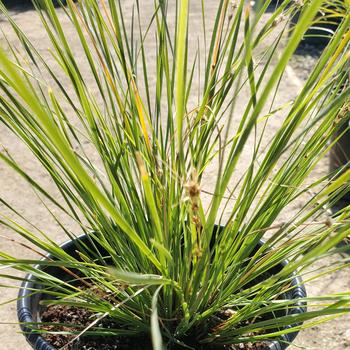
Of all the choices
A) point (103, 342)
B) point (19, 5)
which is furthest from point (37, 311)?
point (19, 5)

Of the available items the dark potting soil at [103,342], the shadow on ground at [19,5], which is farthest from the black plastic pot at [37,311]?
the shadow on ground at [19,5]

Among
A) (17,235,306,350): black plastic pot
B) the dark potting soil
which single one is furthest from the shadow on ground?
the dark potting soil

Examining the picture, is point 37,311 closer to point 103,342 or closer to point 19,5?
point 103,342

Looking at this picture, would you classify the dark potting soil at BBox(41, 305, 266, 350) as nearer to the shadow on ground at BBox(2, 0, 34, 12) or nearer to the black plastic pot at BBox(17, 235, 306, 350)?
the black plastic pot at BBox(17, 235, 306, 350)

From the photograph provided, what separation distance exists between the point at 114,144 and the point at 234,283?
0.27 metres

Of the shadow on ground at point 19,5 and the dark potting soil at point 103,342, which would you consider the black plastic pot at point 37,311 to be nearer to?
the dark potting soil at point 103,342

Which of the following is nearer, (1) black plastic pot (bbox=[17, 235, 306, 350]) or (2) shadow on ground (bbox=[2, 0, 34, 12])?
(1) black plastic pot (bbox=[17, 235, 306, 350])

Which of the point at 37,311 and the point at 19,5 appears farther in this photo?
the point at 19,5

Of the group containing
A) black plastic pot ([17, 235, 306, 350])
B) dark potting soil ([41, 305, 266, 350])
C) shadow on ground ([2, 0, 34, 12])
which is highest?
black plastic pot ([17, 235, 306, 350])

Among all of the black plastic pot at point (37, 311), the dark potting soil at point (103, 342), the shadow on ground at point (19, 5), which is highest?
the black plastic pot at point (37, 311)

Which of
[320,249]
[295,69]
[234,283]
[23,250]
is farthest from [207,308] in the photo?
[295,69]

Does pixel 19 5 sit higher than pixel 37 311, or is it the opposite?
pixel 37 311

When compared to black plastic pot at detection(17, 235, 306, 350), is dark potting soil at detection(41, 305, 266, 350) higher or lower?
lower

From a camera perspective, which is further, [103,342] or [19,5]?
[19,5]
